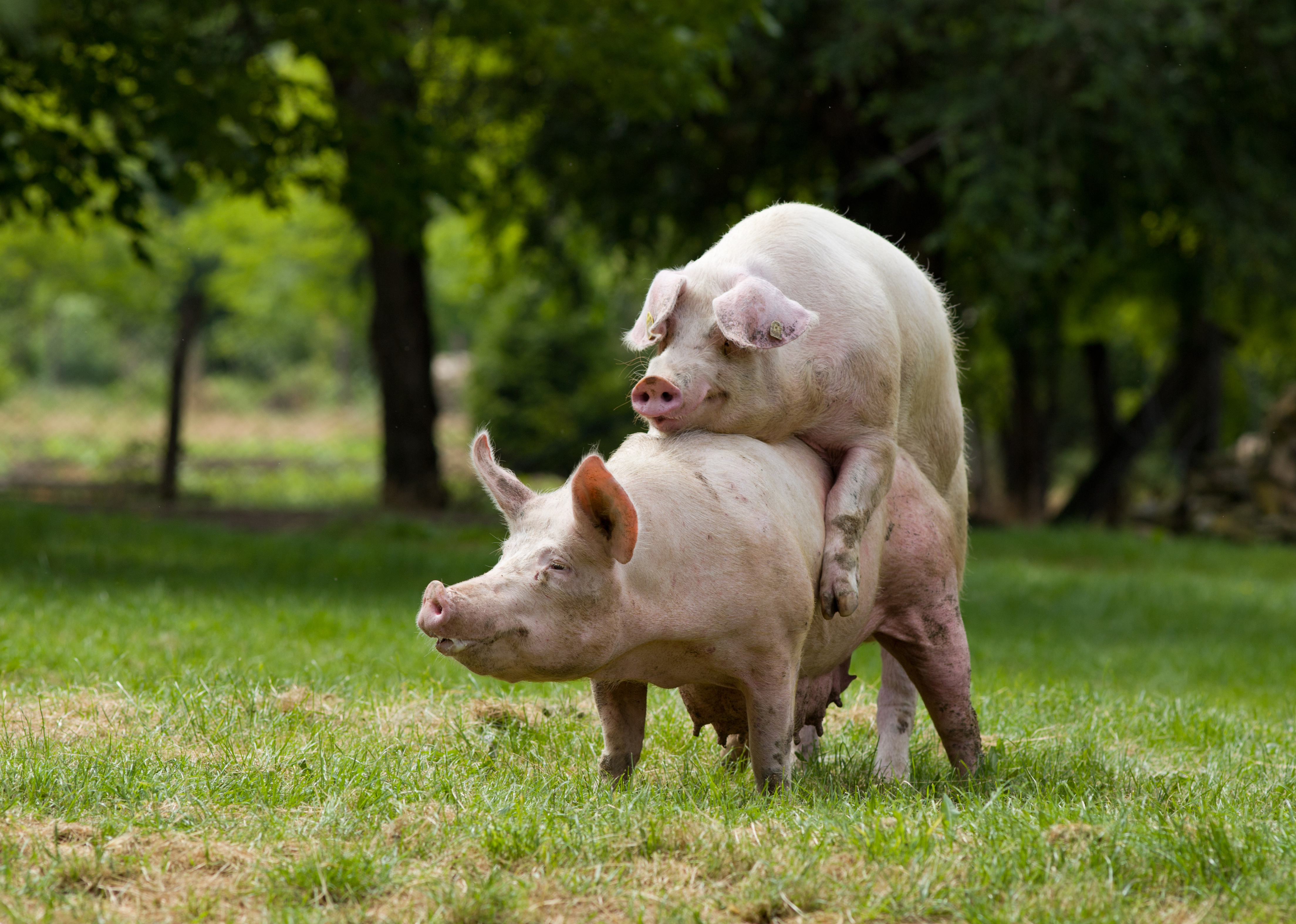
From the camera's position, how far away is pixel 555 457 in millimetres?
19562

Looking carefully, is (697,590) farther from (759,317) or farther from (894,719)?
(894,719)

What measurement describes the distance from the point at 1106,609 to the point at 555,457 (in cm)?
980

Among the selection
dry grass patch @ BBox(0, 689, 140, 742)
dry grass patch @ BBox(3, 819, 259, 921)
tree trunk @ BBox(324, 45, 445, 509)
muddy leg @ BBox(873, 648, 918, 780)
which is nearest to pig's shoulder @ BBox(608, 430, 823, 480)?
muddy leg @ BBox(873, 648, 918, 780)

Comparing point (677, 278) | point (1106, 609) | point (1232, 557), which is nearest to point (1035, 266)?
point (1106, 609)

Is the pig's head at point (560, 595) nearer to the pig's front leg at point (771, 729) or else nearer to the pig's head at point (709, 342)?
the pig's head at point (709, 342)

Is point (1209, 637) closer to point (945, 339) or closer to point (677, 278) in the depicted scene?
point (945, 339)

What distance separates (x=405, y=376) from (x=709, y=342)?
11632 millimetres

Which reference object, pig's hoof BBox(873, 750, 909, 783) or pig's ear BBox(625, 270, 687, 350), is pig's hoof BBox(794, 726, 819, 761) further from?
pig's ear BBox(625, 270, 687, 350)

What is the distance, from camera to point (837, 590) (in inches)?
157

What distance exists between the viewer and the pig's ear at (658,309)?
4020 millimetres

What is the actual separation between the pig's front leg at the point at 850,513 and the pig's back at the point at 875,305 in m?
0.22

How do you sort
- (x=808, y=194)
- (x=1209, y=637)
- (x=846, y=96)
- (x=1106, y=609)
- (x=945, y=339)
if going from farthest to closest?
(x=808, y=194) < (x=846, y=96) < (x=1106, y=609) < (x=1209, y=637) < (x=945, y=339)

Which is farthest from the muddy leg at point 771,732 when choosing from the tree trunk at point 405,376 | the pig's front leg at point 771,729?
the tree trunk at point 405,376

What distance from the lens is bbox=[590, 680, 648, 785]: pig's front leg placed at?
4.26m
